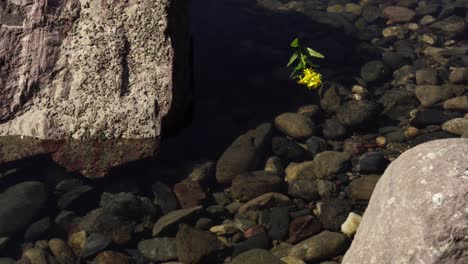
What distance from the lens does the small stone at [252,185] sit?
446cm

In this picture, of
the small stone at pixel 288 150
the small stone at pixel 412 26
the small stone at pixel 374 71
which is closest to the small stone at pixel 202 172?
the small stone at pixel 288 150

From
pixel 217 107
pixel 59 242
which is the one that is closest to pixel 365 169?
pixel 217 107

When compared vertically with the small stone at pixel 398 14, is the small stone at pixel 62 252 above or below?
below

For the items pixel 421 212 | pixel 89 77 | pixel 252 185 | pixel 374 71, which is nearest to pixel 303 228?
pixel 252 185

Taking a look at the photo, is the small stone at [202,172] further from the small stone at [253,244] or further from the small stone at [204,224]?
the small stone at [253,244]

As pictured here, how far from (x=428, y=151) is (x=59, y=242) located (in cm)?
292

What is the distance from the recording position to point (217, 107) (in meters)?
5.49

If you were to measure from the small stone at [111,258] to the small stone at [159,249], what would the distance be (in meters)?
0.15

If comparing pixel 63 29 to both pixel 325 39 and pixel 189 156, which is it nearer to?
pixel 189 156

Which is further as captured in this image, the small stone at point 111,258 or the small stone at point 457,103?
the small stone at point 457,103

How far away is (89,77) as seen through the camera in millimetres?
4512

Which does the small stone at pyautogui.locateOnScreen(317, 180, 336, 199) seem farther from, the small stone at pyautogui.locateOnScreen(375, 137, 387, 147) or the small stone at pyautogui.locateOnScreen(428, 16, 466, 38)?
the small stone at pyautogui.locateOnScreen(428, 16, 466, 38)

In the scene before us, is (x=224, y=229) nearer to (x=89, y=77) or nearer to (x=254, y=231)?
(x=254, y=231)

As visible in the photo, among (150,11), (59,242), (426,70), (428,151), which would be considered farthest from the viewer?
(426,70)
